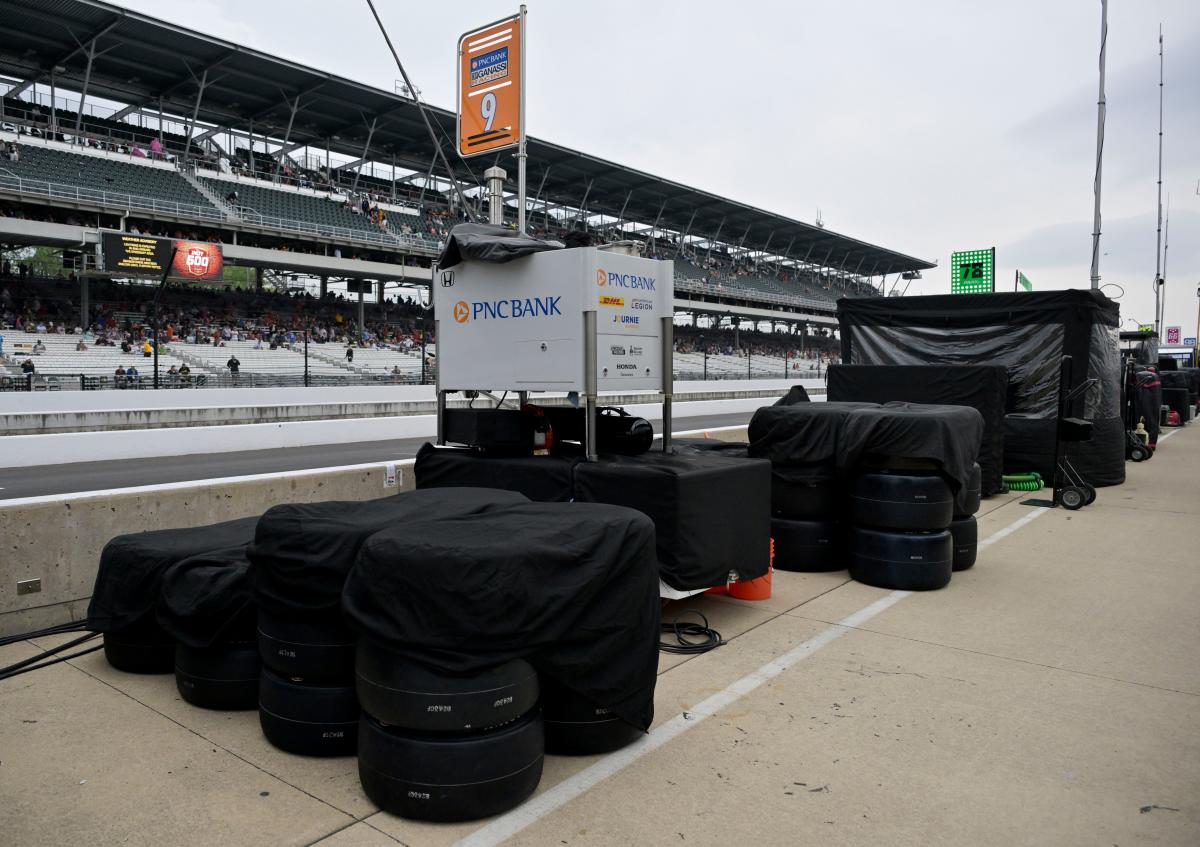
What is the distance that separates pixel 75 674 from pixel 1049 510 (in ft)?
35.3

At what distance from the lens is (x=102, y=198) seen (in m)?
34.5

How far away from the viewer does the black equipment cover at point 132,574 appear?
4.32 m

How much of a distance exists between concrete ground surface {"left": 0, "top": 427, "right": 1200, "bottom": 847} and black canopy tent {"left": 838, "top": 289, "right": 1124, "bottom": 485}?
24.9ft

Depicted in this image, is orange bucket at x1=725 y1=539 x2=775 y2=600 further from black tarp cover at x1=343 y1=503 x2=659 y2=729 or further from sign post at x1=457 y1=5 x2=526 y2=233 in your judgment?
sign post at x1=457 y1=5 x2=526 y2=233

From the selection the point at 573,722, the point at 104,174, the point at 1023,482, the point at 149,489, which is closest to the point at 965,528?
the point at 573,722

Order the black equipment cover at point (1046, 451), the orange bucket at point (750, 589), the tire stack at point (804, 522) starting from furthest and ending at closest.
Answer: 1. the black equipment cover at point (1046, 451)
2. the tire stack at point (804, 522)
3. the orange bucket at point (750, 589)

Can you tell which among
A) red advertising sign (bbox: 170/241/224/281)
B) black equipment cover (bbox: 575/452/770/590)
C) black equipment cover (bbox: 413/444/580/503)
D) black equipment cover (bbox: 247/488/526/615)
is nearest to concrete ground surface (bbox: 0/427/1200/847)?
black equipment cover (bbox: 575/452/770/590)

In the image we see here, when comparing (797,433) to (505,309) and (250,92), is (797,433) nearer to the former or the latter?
(505,309)

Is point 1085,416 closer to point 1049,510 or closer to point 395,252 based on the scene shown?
point 1049,510

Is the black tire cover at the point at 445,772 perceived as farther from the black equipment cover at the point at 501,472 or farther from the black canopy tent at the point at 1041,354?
the black canopy tent at the point at 1041,354

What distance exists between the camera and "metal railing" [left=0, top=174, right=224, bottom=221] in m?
Answer: 32.1

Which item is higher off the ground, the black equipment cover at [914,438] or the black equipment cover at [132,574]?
the black equipment cover at [914,438]

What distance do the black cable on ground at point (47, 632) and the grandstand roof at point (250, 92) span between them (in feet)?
76.0

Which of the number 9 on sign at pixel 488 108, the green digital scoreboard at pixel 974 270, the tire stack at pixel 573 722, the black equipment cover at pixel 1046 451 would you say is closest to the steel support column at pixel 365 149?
the green digital scoreboard at pixel 974 270
